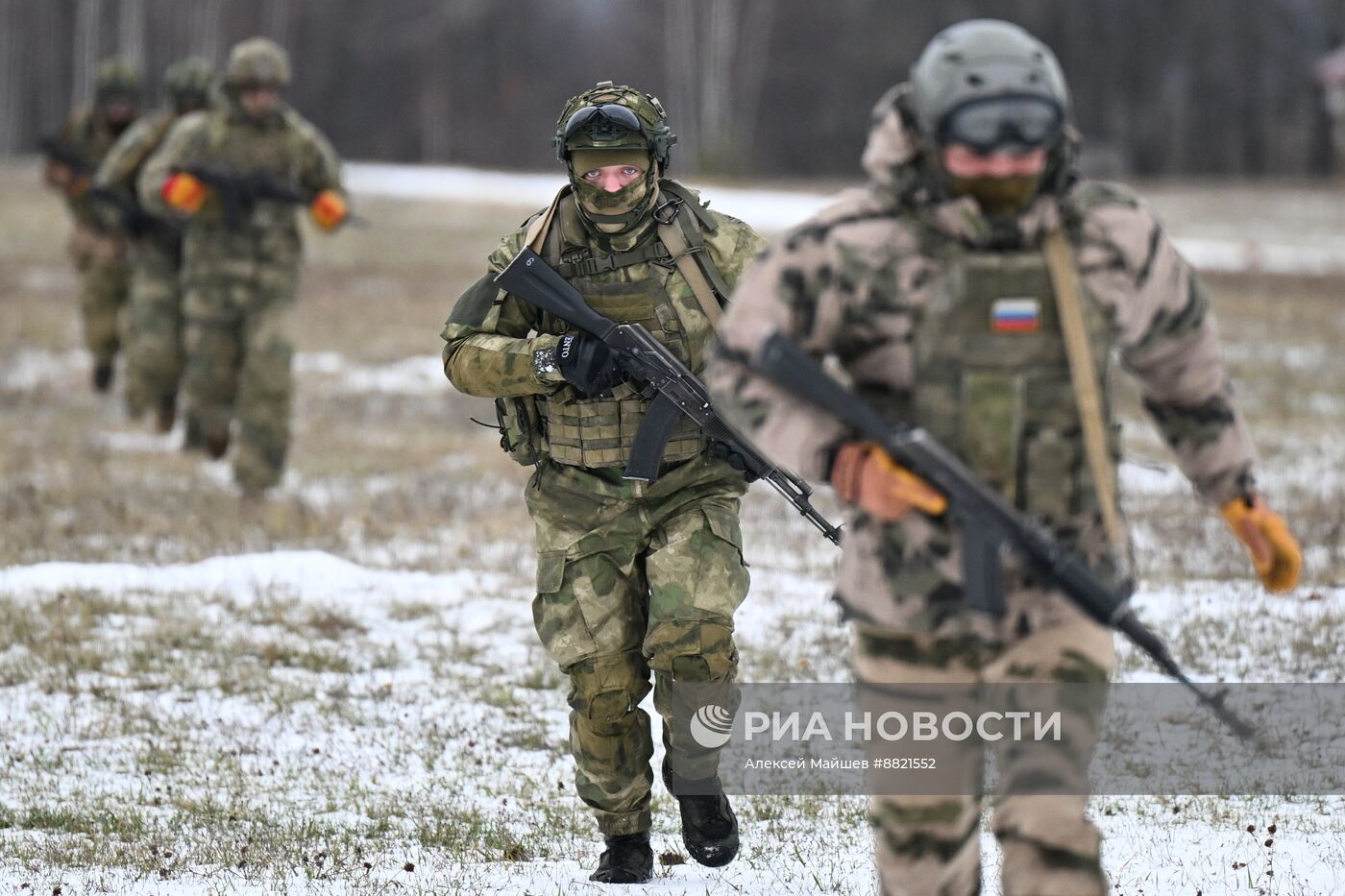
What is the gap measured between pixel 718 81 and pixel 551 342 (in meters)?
41.1

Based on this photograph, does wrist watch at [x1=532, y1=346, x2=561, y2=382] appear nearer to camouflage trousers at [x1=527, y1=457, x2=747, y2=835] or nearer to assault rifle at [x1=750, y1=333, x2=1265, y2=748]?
camouflage trousers at [x1=527, y1=457, x2=747, y2=835]

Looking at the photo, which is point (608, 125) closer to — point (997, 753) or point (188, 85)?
point (997, 753)

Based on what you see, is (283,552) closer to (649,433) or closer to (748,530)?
(748,530)

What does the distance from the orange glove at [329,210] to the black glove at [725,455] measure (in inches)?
216

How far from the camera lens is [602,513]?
4.77 meters

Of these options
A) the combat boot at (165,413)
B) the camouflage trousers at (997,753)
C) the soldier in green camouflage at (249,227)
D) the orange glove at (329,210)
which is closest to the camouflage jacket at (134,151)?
the combat boot at (165,413)

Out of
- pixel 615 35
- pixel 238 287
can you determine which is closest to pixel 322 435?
pixel 238 287

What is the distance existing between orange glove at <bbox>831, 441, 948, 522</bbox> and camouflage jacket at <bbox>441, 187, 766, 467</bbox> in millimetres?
1413

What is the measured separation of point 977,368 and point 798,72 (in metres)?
46.2

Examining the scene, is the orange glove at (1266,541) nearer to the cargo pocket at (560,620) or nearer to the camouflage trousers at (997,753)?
the camouflage trousers at (997,753)

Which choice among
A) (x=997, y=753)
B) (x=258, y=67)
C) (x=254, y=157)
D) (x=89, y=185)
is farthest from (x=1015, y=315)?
(x=89, y=185)

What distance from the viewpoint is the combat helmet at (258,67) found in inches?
391

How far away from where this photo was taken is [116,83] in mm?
14039

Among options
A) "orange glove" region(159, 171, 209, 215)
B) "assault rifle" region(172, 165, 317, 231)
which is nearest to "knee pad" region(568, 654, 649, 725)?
Answer: "assault rifle" region(172, 165, 317, 231)
